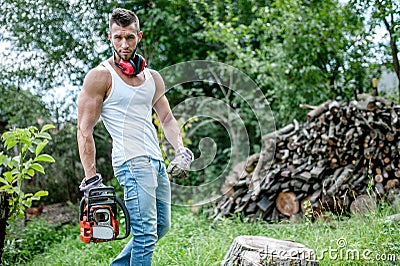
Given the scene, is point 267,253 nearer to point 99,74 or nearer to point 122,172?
point 122,172

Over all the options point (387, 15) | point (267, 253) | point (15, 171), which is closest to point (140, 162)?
point (267, 253)

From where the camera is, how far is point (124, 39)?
7.54ft

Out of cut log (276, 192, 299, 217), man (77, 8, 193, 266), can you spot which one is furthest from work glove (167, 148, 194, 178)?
cut log (276, 192, 299, 217)

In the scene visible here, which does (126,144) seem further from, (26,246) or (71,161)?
(71,161)

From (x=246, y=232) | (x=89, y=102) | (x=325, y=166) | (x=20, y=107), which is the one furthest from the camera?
(x=20, y=107)

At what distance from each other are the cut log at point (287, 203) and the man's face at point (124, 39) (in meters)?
2.42

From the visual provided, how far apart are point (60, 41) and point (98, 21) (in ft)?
1.63

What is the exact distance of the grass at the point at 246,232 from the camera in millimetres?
2697

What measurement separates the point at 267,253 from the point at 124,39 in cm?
128

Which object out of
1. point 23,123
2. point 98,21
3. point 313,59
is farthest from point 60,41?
point 313,59

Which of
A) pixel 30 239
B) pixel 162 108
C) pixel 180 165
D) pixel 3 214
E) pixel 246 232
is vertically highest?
pixel 162 108
